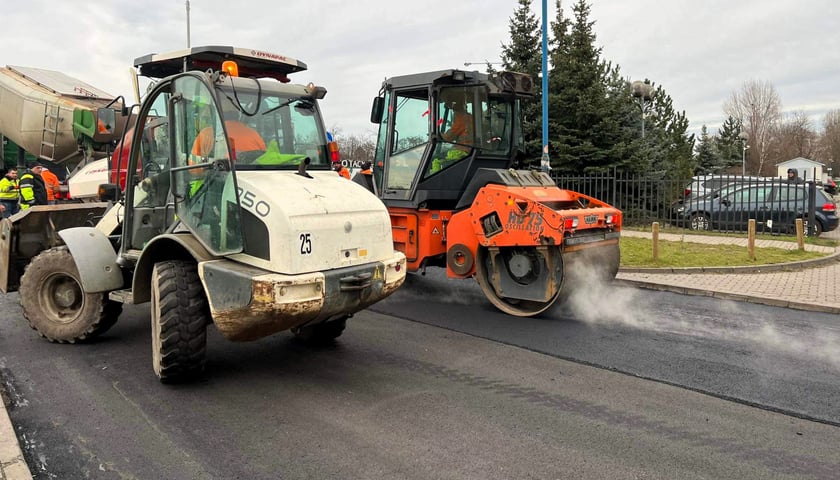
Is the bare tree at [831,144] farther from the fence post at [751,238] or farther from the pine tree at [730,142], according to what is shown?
the fence post at [751,238]

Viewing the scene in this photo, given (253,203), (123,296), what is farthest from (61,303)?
(253,203)

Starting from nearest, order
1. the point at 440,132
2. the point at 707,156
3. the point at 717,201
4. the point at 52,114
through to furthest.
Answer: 1. the point at 440,132
2. the point at 52,114
3. the point at 717,201
4. the point at 707,156

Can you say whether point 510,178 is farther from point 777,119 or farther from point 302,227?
point 777,119

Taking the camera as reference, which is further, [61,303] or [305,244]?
[61,303]

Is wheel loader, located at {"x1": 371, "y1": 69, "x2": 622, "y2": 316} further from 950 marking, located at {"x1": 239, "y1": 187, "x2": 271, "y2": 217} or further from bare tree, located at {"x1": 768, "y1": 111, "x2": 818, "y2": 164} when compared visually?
bare tree, located at {"x1": 768, "y1": 111, "x2": 818, "y2": 164}

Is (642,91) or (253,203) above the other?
(642,91)

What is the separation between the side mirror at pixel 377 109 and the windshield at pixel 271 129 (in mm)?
3150

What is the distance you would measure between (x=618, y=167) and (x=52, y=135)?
14834mm

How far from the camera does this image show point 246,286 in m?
4.44

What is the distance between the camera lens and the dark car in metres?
15.9

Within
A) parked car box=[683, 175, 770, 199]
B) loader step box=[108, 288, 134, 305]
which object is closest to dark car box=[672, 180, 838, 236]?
parked car box=[683, 175, 770, 199]

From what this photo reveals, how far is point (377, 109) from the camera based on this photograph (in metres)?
9.01

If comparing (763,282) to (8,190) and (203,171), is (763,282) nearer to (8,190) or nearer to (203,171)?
(203,171)

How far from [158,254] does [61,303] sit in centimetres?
190
